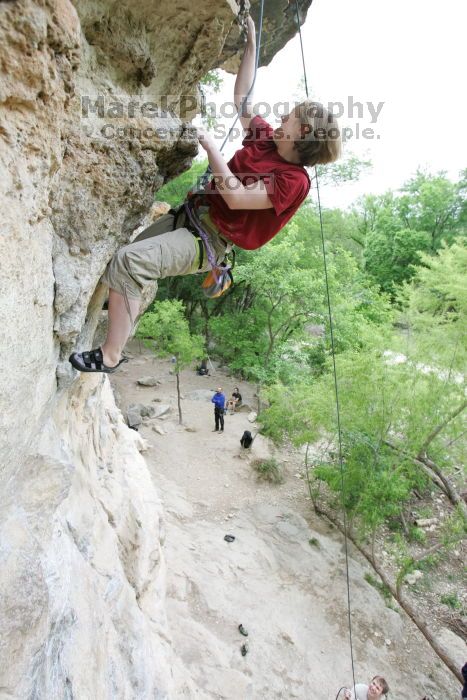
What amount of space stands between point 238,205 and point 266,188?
0.21m

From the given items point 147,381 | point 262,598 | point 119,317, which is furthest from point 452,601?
point 147,381

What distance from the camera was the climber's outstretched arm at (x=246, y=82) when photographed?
10.1ft

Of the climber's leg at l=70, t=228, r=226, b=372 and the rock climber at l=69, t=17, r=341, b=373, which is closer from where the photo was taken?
the rock climber at l=69, t=17, r=341, b=373

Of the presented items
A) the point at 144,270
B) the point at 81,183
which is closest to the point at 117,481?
the point at 144,270

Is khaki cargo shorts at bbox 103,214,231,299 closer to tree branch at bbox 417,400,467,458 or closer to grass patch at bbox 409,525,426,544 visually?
tree branch at bbox 417,400,467,458

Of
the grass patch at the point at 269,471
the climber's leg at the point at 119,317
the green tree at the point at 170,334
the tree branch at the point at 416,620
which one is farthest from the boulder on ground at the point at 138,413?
the climber's leg at the point at 119,317

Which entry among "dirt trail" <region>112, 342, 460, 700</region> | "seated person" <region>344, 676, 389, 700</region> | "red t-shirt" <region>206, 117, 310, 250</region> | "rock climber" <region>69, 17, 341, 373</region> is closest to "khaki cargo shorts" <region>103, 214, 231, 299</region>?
"rock climber" <region>69, 17, 341, 373</region>

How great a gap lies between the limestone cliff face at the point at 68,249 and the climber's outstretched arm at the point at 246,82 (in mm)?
275

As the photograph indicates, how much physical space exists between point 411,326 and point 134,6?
450 inches

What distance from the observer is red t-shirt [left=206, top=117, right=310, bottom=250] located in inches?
102

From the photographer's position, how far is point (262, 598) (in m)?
8.11

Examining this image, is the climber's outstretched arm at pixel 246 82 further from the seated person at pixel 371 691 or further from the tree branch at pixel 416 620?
the tree branch at pixel 416 620

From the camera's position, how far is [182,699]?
14.6ft

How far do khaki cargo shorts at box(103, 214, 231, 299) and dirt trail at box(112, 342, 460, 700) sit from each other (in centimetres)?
455
